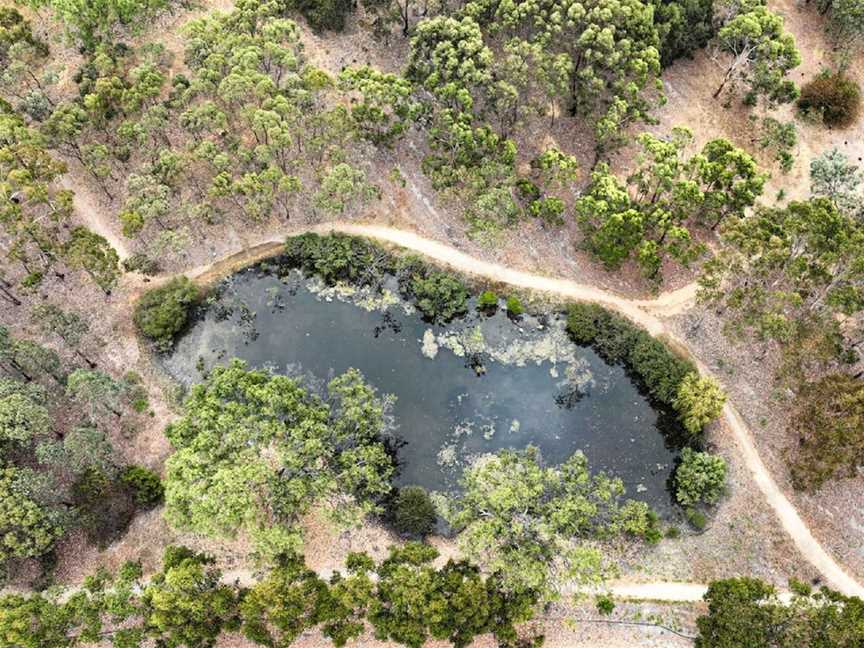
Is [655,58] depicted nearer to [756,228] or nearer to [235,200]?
[756,228]

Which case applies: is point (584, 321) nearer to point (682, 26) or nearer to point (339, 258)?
point (339, 258)

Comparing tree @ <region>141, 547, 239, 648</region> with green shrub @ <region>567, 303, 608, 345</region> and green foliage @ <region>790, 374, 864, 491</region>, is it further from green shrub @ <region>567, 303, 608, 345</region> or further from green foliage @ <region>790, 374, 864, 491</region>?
green foliage @ <region>790, 374, 864, 491</region>

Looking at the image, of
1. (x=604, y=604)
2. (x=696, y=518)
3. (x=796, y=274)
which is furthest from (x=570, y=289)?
(x=604, y=604)

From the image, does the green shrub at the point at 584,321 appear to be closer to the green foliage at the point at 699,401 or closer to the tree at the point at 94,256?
the green foliage at the point at 699,401

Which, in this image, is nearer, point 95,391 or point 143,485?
point 143,485

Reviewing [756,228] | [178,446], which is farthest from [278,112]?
[756,228]

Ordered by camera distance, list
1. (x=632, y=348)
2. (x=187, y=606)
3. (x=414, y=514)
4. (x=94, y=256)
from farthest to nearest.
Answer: (x=632, y=348) < (x=94, y=256) < (x=414, y=514) < (x=187, y=606)

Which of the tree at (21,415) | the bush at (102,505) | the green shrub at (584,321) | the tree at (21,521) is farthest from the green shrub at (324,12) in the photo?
the tree at (21,521)
